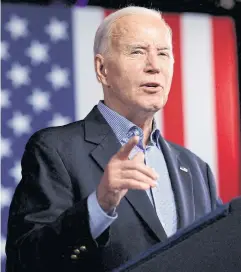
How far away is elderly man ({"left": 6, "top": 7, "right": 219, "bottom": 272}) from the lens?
111cm

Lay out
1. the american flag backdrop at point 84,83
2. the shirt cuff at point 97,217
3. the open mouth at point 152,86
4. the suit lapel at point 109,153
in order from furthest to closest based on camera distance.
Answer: the american flag backdrop at point 84,83 < the open mouth at point 152,86 < the suit lapel at point 109,153 < the shirt cuff at point 97,217

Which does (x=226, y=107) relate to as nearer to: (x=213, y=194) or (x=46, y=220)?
(x=213, y=194)

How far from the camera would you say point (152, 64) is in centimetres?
150

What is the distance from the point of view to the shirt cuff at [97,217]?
1.08 metres

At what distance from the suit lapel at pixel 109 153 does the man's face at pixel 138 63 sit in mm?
72

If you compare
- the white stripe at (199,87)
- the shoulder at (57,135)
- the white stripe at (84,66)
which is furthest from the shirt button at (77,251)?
the white stripe at (199,87)

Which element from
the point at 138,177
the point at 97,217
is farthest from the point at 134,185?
the point at 97,217

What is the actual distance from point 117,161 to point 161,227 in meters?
0.36

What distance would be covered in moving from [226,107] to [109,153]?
3.02 ft

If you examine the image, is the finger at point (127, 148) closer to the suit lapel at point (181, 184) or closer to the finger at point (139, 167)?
the finger at point (139, 167)

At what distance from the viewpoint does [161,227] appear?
4.35 feet

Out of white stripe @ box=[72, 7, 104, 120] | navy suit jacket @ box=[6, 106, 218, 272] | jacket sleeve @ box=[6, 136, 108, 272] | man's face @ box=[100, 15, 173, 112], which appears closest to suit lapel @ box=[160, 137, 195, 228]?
navy suit jacket @ box=[6, 106, 218, 272]

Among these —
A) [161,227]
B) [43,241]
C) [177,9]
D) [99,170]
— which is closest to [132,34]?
[99,170]

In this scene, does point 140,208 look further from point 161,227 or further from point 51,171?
point 51,171
